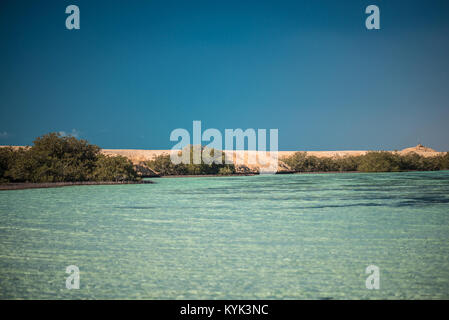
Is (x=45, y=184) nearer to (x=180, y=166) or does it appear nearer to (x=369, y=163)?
(x=180, y=166)

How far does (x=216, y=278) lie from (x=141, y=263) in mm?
1437

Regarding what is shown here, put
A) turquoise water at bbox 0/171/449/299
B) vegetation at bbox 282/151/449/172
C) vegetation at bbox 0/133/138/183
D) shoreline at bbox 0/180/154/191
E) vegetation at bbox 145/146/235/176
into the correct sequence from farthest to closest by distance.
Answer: vegetation at bbox 282/151/449/172
vegetation at bbox 145/146/235/176
vegetation at bbox 0/133/138/183
shoreline at bbox 0/180/154/191
turquoise water at bbox 0/171/449/299

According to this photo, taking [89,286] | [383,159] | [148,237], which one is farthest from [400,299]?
[383,159]

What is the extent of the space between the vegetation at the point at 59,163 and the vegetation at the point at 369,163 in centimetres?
2630

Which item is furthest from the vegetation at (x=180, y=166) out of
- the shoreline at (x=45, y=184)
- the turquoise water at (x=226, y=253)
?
the turquoise water at (x=226, y=253)

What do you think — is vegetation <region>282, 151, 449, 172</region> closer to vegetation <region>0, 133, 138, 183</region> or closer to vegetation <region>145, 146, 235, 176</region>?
vegetation <region>145, 146, 235, 176</region>

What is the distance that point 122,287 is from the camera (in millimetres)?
5270

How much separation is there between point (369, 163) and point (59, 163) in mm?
34795

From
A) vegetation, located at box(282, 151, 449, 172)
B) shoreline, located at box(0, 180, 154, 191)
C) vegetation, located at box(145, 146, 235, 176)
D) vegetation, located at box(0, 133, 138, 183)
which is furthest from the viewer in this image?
vegetation, located at box(282, 151, 449, 172)

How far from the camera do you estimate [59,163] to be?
27.6m

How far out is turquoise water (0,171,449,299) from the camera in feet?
17.0

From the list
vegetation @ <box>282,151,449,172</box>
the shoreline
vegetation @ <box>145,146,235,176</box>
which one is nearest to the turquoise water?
the shoreline

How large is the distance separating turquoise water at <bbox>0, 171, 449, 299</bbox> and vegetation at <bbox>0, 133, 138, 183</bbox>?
48.0 feet

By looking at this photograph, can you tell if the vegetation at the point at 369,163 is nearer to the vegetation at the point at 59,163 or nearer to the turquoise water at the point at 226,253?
the vegetation at the point at 59,163
